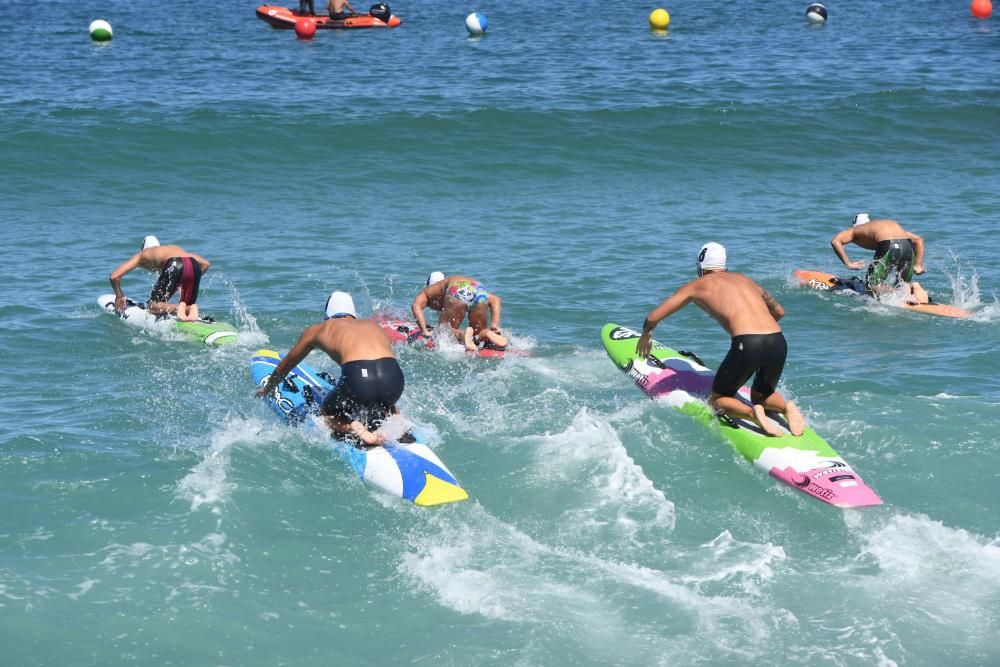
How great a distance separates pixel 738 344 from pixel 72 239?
12.0 meters

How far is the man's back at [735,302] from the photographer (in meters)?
9.22

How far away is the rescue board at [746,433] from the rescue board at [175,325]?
4.28 meters

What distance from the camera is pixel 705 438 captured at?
388 inches

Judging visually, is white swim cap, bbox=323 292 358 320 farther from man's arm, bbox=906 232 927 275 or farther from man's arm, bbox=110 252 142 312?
man's arm, bbox=906 232 927 275

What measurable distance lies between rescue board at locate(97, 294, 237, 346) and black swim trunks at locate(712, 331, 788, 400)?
5.97m

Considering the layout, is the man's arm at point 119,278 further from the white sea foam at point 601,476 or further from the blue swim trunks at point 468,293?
the white sea foam at point 601,476

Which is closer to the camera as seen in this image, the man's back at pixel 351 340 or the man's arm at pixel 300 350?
the man's back at pixel 351 340

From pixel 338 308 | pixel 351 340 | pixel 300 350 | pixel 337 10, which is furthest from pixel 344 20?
pixel 351 340

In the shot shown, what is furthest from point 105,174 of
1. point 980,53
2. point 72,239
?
point 980,53

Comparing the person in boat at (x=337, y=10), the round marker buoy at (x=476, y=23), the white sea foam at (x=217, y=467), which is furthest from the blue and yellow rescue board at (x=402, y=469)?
the person in boat at (x=337, y=10)

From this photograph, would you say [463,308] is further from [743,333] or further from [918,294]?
[918,294]

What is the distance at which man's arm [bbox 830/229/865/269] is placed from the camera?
14695mm

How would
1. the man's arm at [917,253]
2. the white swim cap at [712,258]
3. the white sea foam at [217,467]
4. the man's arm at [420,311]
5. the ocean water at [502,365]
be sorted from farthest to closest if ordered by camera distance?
the man's arm at [917,253], the man's arm at [420,311], the white swim cap at [712,258], the white sea foam at [217,467], the ocean water at [502,365]

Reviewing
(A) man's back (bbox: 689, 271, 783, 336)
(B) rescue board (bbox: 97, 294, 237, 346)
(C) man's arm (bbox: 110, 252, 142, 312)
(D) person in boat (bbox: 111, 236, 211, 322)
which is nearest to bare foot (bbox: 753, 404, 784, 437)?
(A) man's back (bbox: 689, 271, 783, 336)
